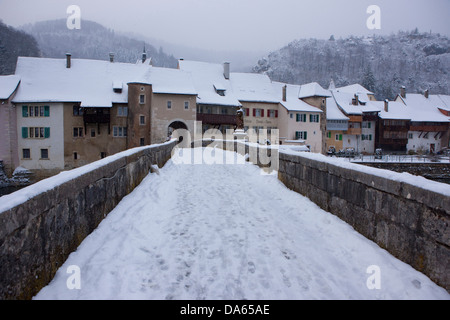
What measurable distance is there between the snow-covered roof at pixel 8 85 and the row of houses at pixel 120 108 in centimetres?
10

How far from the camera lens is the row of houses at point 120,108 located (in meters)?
36.2

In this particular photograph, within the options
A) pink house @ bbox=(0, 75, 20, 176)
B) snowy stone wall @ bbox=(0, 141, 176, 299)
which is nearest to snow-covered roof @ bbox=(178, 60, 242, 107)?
pink house @ bbox=(0, 75, 20, 176)

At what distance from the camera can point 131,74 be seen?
4166cm

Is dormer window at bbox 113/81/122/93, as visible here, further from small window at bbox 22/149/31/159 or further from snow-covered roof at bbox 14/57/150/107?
small window at bbox 22/149/31/159

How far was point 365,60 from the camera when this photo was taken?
15138 cm

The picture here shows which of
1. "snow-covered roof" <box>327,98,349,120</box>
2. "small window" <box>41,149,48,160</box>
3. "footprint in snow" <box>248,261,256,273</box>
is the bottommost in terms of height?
"small window" <box>41,149,48,160</box>

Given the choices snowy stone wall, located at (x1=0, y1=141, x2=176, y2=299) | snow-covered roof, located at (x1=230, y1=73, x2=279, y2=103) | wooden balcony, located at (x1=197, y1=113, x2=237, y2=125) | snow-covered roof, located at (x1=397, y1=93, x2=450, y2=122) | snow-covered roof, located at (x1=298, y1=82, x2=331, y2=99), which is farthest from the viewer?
snow-covered roof, located at (x1=397, y1=93, x2=450, y2=122)

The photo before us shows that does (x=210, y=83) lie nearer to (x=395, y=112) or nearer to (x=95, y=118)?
(x=95, y=118)

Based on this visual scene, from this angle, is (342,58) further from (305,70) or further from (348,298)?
(348,298)

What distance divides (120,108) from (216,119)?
37.9 ft

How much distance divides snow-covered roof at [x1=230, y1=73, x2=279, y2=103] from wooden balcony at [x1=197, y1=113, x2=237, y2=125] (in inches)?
180

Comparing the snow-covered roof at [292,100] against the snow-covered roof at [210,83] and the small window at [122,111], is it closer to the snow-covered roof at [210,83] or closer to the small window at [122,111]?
the snow-covered roof at [210,83]

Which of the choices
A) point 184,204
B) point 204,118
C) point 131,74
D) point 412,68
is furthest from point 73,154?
point 412,68

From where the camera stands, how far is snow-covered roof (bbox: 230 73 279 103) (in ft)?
153
